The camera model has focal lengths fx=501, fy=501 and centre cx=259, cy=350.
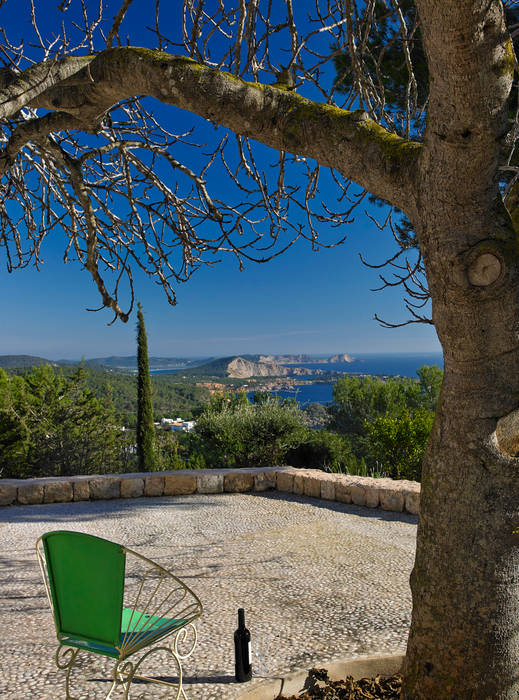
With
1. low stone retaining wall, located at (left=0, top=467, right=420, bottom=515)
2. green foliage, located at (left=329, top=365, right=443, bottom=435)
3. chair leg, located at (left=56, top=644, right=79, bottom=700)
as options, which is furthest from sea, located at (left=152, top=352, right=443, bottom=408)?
chair leg, located at (left=56, top=644, right=79, bottom=700)

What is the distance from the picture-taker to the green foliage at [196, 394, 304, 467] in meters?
8.01

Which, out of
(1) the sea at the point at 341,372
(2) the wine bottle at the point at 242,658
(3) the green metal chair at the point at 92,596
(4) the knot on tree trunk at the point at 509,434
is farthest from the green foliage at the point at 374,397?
(3) the green metal chair at the point at 92,596

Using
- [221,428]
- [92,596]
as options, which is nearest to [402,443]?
[221,428]

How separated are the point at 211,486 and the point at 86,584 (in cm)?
427

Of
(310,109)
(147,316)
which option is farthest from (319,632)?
(147,316)

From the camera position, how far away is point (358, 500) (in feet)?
17.9

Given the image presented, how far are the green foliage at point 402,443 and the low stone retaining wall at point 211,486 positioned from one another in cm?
101

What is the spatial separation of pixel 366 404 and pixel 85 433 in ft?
23.2

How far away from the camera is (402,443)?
6578 mm

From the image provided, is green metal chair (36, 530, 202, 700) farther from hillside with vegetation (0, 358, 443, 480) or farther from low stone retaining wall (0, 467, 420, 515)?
hillside with vegetation (0, 358, 443, 480)

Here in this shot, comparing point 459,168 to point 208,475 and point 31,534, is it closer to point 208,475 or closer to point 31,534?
point 31,534

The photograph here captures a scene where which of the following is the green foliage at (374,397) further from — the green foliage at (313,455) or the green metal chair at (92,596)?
the green metal chair at (92,596)

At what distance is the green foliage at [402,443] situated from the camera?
21.4 feet

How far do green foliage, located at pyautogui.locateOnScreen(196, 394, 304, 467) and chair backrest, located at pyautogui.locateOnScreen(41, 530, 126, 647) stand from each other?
6168 mm
